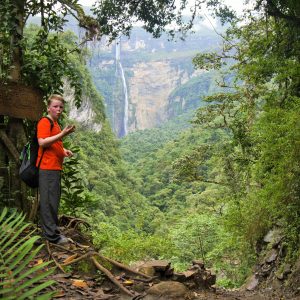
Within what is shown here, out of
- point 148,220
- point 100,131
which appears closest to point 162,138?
point 100,131

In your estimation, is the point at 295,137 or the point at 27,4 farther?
the point at 295,137

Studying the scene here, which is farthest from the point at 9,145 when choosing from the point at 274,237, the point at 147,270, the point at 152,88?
the point at 152,88

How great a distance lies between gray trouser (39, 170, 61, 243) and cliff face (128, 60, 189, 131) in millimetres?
143122

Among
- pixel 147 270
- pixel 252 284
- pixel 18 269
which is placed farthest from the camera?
pixel 252 284

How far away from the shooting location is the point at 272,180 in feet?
22.0

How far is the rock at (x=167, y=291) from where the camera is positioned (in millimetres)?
3543

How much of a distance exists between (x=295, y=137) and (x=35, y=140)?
11.8ft

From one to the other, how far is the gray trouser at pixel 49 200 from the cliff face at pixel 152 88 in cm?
14312

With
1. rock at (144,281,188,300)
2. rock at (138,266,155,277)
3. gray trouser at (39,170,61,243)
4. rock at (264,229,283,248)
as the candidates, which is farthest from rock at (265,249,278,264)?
gray trouser at (39,170,61,243)

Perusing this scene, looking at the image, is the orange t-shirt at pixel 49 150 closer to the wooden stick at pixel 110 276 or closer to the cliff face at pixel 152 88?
the wooden stick at pixel 110 276

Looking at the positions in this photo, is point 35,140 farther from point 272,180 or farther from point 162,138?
point 162,138

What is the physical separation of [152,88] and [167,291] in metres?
158

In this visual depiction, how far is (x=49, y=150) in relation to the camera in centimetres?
400

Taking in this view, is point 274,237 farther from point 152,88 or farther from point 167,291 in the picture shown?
point 152,88
